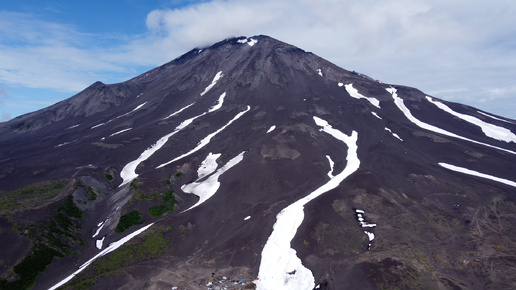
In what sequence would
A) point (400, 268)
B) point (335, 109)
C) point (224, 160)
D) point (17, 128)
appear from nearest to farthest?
point (400, 268)
point (224, 160)
point (335, 109)
point (17, 128)

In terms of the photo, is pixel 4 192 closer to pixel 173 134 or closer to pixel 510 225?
pixel 173 134

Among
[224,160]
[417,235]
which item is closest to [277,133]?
[224,160]

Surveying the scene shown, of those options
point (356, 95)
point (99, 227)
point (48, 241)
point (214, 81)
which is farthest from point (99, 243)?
point (214, 81)

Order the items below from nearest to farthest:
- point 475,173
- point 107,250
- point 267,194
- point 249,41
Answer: point 107,250 → point 267,194 → point 475,173 → point 249,41

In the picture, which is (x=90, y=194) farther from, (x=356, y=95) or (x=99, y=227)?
(x=356, y=95)

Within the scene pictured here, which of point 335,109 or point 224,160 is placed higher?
point 335,109

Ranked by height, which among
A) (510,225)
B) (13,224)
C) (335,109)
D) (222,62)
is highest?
(222,62)
